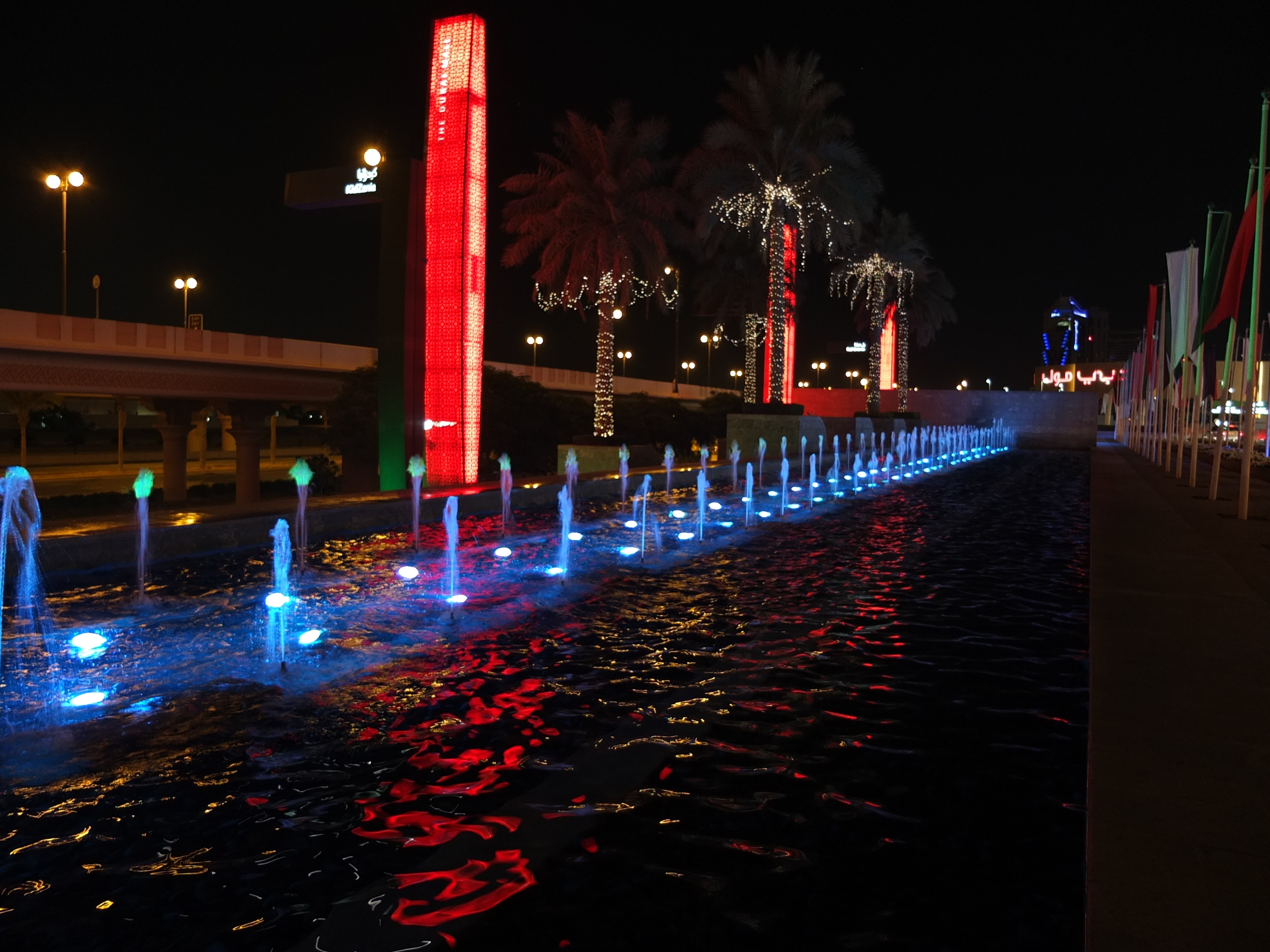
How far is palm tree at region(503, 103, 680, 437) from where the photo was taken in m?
26.9

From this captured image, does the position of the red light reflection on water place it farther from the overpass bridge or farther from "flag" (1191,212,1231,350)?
the overpass bridge

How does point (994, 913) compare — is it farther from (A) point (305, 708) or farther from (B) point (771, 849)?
(A) point (305, 708)

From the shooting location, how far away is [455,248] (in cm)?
1973

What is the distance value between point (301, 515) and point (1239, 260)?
44.8ft

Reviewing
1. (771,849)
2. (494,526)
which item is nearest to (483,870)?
(771,849)

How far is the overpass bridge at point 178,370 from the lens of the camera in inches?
1048

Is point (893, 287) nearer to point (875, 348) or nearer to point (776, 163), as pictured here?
point (875, 348)

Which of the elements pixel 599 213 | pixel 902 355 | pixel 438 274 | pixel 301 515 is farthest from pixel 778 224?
pixel 902 355

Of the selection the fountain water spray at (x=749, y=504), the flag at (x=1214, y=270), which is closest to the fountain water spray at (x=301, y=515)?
the fountain water spray at (x=749, y=504)

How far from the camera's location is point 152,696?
5.79 meters

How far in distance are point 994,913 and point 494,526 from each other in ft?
38.3

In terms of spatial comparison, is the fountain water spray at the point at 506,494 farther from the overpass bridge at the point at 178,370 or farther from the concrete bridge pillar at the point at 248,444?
the concrete bridge pillar at the point at 248,444

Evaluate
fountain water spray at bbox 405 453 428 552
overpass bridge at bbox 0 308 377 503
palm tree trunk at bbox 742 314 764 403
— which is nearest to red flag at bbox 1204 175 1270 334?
fountain water spray at bbox 405 453 428 552

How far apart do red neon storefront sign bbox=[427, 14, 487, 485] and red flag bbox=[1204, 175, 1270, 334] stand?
13457 mm
